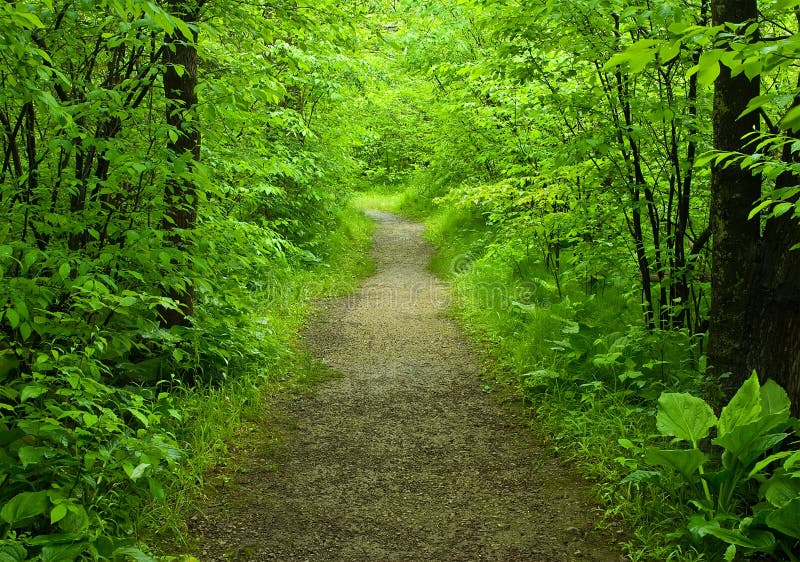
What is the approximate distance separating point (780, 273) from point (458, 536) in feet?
9.29

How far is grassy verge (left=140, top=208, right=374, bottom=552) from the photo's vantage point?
382 centimetres

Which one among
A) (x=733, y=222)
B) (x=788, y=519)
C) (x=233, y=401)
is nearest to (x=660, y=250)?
(x=733, y=222)

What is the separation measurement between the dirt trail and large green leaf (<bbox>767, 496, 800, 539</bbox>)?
94 cm

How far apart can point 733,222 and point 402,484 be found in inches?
125

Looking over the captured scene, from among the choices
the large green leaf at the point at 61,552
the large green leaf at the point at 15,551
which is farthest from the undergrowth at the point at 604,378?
the large green leaf at the point at 15,551

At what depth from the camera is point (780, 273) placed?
12.6 feet

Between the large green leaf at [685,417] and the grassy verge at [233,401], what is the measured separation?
3301mm

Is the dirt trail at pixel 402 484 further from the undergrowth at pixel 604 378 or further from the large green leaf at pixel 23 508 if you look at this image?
the large green leaf at pixel 23 508

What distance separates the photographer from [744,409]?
138 inches

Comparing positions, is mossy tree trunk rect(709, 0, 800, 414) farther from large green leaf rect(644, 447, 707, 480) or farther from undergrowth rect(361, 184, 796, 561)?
large green leaf rect(644, 447, 707, 480)

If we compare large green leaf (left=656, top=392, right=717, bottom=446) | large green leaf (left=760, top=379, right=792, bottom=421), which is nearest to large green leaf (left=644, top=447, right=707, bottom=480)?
large green leaf (left=656, top=392, right=717, bottom=446)

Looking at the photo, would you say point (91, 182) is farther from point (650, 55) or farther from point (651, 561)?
point (651, 561)

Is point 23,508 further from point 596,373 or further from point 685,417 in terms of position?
point 596,373

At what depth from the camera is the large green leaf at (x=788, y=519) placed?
2967mm
